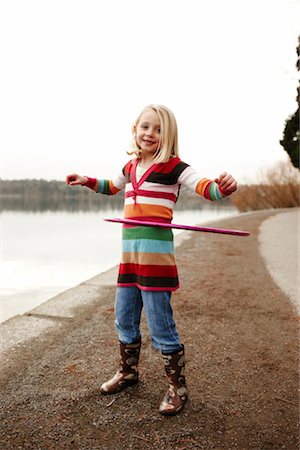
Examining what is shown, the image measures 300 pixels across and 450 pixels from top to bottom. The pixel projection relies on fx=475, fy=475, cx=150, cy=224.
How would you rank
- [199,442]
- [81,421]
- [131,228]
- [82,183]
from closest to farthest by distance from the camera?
1. [199,442]
2. [81,421]
3. [131,228]
4. [82,183]

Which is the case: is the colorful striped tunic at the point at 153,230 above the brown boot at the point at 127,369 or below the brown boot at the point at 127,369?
above

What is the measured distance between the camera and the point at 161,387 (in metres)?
2.81

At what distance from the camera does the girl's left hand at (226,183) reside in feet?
7.52

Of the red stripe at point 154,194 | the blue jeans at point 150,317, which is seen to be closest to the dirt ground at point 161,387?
the blue jeans at point 150,317

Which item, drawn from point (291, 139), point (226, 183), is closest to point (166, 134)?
point (226, 183)

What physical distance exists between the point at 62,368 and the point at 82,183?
1.19 metres

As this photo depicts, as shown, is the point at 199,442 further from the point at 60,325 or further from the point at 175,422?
the point at 60,325

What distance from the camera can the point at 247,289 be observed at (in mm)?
5418

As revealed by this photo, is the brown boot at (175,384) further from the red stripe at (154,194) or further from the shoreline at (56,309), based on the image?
the shoreline at (56,309)

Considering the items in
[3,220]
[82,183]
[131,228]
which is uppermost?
[82,183]

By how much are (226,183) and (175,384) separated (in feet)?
3.78

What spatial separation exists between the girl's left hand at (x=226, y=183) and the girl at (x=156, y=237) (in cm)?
11

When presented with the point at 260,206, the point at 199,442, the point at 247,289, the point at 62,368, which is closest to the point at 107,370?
the point at 62,368

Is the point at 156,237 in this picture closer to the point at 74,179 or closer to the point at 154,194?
the point at 154,194
